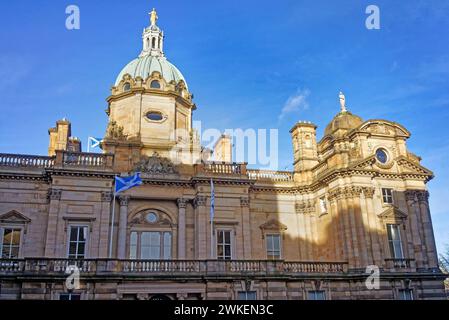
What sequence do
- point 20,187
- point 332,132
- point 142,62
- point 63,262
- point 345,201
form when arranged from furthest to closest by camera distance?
point 142,62 < point 332,132 < point 345,201 < point 20,187 < point 63,262

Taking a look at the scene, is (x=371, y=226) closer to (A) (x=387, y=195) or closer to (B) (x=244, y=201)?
(A) (x=387, y=195)

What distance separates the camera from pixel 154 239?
30.5 m

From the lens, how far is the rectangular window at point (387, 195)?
105 feet

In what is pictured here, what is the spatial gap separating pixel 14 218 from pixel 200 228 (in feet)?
38.9

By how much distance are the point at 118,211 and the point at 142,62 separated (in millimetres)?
15888

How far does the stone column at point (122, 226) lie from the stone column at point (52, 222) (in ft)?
12.8

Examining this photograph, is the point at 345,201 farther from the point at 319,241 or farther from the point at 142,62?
the point at 142,62

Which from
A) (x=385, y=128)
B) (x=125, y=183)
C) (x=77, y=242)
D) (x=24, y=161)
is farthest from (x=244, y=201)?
(x=24, y=161)

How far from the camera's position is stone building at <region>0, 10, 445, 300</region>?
26938 mm

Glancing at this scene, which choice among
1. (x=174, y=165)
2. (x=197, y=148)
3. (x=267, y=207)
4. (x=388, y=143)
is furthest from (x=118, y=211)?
(x=388, y=143)

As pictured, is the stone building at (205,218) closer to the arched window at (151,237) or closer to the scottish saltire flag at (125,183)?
the arched window at (151,237)

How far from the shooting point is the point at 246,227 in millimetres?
31156

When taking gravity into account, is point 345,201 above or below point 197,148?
below

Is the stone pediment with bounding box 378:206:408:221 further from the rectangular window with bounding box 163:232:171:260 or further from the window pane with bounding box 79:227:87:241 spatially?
the window pane with bounding box 79:227:87:241
